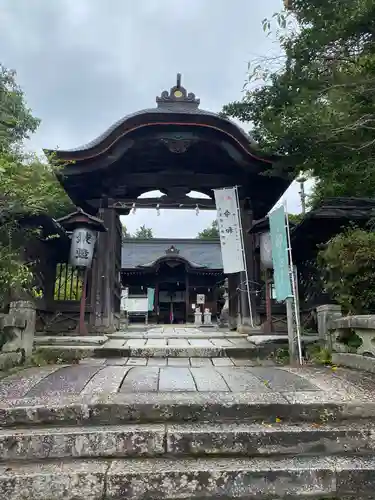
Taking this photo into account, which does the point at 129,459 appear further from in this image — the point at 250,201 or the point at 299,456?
the point at 250,201

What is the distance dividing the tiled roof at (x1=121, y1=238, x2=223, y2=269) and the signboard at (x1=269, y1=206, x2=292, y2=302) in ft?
69.3

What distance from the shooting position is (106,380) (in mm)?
3494

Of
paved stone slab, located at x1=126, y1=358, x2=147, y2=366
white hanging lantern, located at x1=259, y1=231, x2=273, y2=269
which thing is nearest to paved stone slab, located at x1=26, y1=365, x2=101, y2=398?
paved stone slab, located at x1=126, y1=358, x2=147, y2=366

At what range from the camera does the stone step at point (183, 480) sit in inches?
86.1

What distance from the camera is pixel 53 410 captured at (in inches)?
106

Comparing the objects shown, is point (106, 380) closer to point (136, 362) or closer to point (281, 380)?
point (136, 362)

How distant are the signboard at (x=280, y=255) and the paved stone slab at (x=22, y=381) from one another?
9.25ft

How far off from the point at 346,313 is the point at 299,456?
9.57 ft

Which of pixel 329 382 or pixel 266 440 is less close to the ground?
pixel 329 382

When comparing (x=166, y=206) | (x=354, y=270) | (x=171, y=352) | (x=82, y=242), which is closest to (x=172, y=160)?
(x=166, y=206)

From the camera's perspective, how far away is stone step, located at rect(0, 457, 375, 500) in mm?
2188

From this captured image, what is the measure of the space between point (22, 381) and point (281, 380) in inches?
94.0

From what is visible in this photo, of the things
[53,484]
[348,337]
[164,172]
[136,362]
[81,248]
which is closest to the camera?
[53,484]

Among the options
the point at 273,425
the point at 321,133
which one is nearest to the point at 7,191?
the point at 273,425
